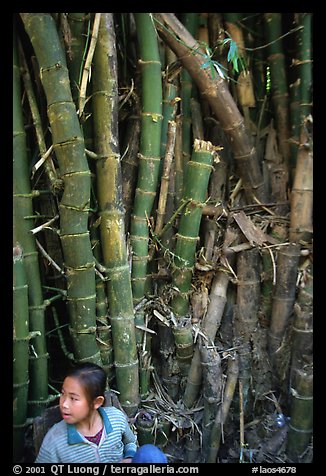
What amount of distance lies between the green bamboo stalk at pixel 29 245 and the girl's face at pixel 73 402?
318mm

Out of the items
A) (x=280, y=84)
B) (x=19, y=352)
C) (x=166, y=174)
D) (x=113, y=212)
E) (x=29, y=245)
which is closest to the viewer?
(x=19, y=352)

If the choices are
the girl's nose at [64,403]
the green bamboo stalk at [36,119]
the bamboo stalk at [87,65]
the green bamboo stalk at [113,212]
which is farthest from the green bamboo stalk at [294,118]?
the girl's nose at [64,403]

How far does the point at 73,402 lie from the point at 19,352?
0.32 metres

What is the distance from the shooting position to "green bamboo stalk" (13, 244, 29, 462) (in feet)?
4.90

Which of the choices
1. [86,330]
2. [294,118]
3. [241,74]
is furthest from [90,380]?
[241,74]

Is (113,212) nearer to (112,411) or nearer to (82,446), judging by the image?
(112,411)

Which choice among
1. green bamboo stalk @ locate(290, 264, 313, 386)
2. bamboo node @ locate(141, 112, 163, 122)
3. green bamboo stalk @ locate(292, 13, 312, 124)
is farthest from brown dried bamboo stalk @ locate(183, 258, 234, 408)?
green bamboo stalk @ locate(292, 13, 312, 124)

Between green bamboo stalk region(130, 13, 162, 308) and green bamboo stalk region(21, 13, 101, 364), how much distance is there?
31 centimetres

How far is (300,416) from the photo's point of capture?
5.90 ft

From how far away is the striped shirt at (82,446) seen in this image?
4.43 feet

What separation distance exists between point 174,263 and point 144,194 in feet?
1.23

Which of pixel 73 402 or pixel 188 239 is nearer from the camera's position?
pixel 73 402

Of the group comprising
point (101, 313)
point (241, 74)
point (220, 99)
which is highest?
point (241, 74)
